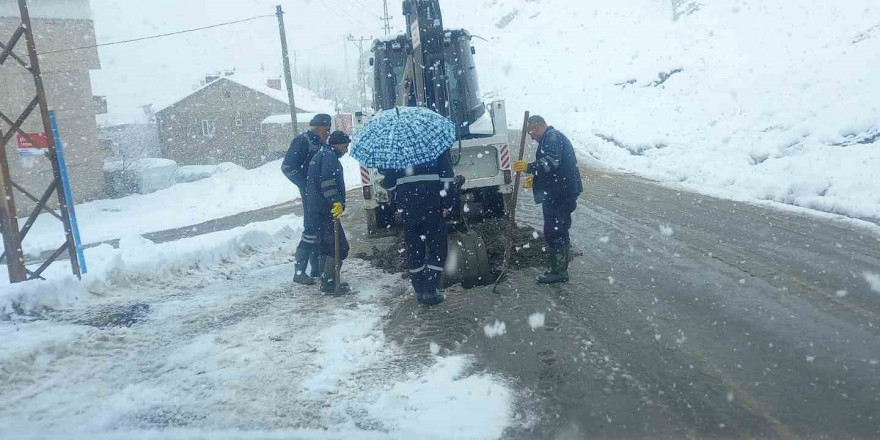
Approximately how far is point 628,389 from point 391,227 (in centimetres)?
589

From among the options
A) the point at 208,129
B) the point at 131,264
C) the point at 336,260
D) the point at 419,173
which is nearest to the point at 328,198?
the point at 336,260

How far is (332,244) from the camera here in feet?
21.1

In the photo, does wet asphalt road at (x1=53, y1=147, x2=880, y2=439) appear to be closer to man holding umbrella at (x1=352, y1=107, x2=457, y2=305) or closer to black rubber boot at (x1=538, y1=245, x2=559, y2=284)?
black rubber boot at (x1=538, y1=245, x2=559, y2=284)

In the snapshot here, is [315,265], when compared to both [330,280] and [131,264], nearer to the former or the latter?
[330,280]

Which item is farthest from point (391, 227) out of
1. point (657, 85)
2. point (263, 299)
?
point (657, 85)

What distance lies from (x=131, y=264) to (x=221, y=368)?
366cm

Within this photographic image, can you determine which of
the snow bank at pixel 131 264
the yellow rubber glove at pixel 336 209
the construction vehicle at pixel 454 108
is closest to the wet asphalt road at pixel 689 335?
the yellow rubber glove at pixel 336 209

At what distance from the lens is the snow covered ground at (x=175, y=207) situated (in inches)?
780

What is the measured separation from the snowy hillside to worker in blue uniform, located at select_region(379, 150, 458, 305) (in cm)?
660

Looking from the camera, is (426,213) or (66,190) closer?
(426,213)

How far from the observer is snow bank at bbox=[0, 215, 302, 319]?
6.16 metres

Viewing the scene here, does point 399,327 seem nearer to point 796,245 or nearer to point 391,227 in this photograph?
point 391,227

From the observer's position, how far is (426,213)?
571cm

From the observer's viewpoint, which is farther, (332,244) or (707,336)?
(332,244)
